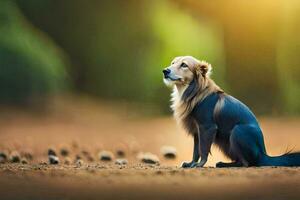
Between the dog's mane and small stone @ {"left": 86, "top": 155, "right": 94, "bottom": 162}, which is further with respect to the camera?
small stone @ {"left": 86, "top": 155, "right": 94, "bottom": 162}

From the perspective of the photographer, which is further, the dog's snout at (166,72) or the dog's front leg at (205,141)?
the dog's snout at (166,72)

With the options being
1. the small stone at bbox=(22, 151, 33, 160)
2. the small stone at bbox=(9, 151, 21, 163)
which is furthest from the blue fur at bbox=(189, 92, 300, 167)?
the small stone at bbox=(22, 151, 33, 160)

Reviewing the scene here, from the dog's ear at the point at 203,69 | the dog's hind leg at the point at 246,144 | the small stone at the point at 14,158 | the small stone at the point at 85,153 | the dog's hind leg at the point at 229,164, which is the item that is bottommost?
the dog's hind leg at the point at 229,164

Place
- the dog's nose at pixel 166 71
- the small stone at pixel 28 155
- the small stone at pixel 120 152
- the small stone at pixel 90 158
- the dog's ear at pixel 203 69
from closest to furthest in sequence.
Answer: the dog's nose at pixel 166 71 → the dog's ear at pixel 203 69 → the small stone at pixel 90 158 → the small stone at pixel 28 155 → the small stone at pixel 120 152

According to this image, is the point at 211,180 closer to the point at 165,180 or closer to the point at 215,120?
the point at 165,180

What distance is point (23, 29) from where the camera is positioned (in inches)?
490

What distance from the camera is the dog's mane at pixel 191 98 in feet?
17.5

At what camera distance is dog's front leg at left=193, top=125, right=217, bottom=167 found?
5.16 m

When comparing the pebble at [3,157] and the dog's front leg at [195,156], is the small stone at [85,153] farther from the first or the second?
the dog's front leg at [195,156]

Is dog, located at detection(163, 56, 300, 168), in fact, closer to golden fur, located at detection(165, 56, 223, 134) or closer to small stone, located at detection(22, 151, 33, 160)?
golden fur, located at detection(165, 56, 223, 134)

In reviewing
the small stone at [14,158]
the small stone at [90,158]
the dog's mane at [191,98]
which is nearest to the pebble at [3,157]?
the small stone at [14,158]

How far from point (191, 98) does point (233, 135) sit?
44 centimetres

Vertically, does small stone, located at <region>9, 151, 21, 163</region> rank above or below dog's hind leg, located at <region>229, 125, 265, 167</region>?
above

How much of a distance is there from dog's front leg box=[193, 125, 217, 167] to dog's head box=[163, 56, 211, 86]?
1.48 feet
